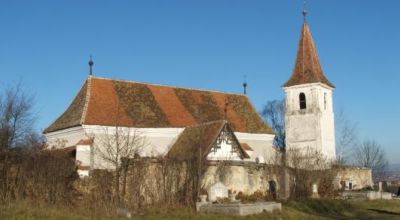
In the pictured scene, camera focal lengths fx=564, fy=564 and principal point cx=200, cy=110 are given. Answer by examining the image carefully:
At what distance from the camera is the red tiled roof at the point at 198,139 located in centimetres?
3678

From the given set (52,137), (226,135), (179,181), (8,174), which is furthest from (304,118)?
(8,174)

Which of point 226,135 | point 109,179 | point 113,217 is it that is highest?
point 226,135

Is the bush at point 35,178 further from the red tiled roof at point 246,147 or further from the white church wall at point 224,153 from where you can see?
the red tiled roof at point 246,147

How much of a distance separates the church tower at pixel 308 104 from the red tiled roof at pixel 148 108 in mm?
4409

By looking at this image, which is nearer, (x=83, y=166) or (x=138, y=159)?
(x=138, y=159)

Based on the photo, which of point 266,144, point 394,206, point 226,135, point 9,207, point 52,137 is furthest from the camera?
point 266,144

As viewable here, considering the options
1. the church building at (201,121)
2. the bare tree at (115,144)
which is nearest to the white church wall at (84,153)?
the church building at (201,121)

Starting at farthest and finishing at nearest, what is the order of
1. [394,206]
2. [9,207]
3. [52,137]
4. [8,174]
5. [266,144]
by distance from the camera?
1. [266,144]
2. [52,137]
3. [394,206]
4. [8,174]
5. [9,207]

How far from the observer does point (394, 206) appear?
30734 mm

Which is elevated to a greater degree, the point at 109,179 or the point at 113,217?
the point at 109,179

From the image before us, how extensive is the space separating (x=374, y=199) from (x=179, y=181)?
43.1 ft

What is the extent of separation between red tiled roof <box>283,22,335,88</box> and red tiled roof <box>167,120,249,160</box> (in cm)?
1480

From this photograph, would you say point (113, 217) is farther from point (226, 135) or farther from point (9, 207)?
point (226, 135)

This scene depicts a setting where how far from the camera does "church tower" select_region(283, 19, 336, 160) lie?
50625 millimetres
